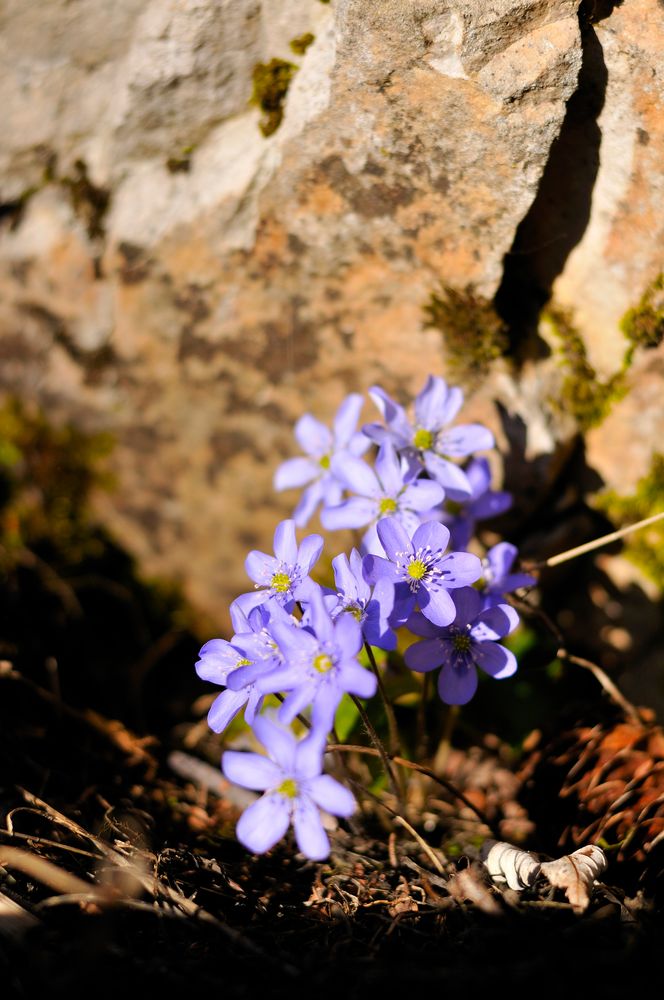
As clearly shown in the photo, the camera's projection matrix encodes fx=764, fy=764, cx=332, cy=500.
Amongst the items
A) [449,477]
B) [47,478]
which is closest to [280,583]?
[449,477]

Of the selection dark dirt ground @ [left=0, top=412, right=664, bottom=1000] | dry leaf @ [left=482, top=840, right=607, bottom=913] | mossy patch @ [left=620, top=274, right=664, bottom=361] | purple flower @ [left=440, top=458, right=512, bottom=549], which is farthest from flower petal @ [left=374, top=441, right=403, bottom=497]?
dry leaf @ [left=482, top=840, right=607, bottom=913]

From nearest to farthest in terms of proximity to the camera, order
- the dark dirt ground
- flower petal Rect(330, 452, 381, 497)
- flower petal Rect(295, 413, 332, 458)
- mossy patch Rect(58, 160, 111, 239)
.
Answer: the dark dirt ground < flower petal Rect(330, 452, 381, 497) < flower petal Rect(295, 413, 332, 458) < mossy patch Rect(58, 160, 111, 239)

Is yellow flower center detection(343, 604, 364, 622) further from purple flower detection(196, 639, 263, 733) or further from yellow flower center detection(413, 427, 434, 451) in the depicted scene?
yellow flower center detection(413, 427, 434, 451)

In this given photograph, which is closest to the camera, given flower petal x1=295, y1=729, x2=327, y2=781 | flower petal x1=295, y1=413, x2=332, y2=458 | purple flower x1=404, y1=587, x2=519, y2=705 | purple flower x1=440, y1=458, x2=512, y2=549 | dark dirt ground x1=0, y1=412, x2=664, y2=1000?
dark dirt ground x1=0, y1=412, x2=664, y2=1000

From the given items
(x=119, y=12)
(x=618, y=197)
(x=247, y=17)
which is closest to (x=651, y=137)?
(x=618, y=197)

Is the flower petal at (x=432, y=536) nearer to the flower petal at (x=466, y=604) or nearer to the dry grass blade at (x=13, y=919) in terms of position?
the flower petal at (x=466, y=604)

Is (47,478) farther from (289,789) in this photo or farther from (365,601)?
(289,789)
